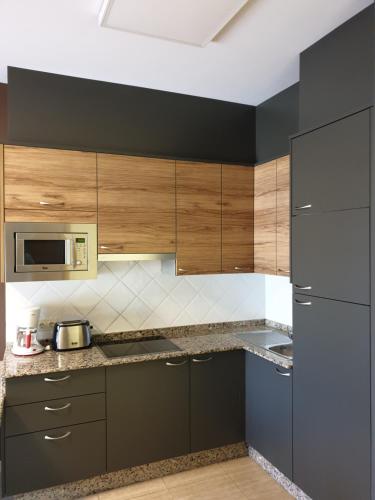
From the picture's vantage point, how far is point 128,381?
8.14 feet

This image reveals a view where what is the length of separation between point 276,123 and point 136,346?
75.7 inches

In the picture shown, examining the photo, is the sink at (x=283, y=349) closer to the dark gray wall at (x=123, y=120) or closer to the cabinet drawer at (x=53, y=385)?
the cabinet drawer at (x=53, y=385)

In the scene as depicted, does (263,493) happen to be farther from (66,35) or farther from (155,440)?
(66,35)

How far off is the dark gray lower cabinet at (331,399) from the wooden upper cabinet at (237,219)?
81 centimetres

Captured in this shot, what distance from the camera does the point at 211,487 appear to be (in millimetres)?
2502

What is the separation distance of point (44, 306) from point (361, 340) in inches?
80.3

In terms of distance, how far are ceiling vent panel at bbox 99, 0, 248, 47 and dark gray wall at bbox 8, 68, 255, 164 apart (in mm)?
798

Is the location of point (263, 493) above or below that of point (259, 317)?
below

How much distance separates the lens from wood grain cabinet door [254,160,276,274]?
9.37 ft

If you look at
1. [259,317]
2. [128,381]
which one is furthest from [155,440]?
[259,317]

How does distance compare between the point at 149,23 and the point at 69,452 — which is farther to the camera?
the point at 69,452

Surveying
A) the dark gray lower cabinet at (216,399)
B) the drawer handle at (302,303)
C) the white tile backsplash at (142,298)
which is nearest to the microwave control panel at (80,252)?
the white tile backsplash at (142,298)

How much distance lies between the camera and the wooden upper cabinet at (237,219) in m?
3.01

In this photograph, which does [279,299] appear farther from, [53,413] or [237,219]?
[53,413]
